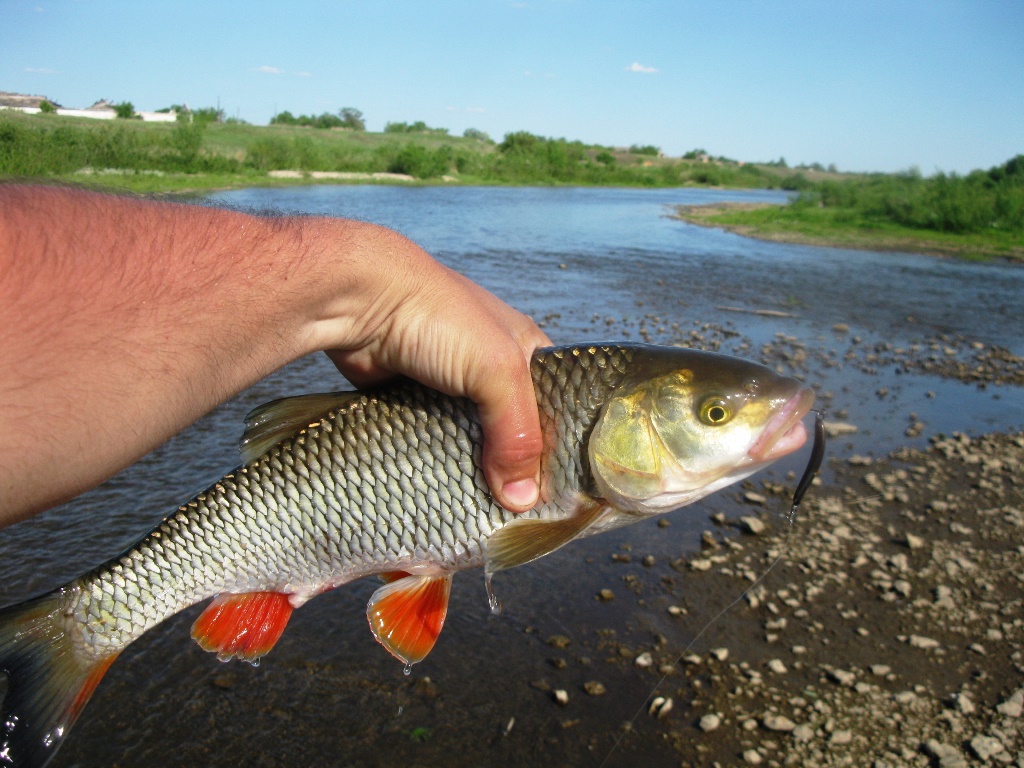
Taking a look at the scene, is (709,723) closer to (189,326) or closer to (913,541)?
(913,541)

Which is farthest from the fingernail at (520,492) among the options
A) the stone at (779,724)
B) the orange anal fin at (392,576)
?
the stone at (779,724)

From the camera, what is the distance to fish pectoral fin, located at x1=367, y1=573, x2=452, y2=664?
99.3 inches

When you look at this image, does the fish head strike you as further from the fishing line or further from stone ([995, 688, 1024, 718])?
stone ([995, 688, 1024, 718])

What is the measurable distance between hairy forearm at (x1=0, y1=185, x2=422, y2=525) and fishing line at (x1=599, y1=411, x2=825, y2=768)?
5.16 ft

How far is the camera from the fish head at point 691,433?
2.35 metres

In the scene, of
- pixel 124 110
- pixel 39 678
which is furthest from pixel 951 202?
pixel 124 110

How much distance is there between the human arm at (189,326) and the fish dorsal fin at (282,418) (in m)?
0.18

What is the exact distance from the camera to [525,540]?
230 cm

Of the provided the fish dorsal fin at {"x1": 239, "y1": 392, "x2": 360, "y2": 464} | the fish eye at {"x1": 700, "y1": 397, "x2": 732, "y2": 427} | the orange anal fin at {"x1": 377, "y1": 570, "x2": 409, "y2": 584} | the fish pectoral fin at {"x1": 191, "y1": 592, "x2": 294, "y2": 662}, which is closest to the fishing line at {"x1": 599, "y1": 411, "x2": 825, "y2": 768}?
the fish eye at {"x1": 700, "y1": 397, "x2": 732, "y2": 427}

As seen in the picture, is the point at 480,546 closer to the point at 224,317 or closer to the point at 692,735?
the point at 224,317

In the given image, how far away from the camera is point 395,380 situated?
101 inches

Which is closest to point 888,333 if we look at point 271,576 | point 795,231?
point 271,576

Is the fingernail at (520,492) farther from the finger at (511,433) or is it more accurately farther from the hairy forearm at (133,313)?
the hairy forearm at (133,313)

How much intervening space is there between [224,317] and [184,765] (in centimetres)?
293
